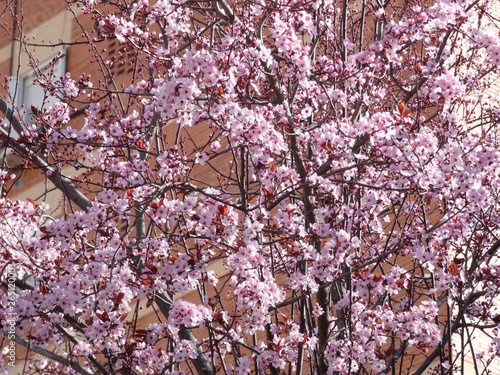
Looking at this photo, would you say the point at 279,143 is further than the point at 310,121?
No

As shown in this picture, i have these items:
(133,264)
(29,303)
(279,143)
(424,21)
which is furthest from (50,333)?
(424,21)

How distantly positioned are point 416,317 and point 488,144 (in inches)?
92.8

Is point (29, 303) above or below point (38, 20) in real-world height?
below

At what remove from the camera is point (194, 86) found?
4.86 metres

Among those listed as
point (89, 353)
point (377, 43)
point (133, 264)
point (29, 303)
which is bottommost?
point (89, 353)

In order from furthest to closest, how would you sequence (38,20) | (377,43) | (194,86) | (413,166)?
(38,20), (377,43), (413,166), (194,86)

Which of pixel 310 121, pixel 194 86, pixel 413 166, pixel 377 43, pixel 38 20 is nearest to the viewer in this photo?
pixel 194 86

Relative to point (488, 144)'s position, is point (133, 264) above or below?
below

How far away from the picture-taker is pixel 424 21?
5.71 metres

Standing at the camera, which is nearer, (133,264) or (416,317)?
(416,317)

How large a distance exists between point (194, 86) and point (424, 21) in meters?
Answer: 2.04

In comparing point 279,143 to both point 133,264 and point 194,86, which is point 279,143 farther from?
point 133,264

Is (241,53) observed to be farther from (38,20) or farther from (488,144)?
(38,20)

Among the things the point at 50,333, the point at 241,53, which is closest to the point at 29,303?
the point at 50,333
